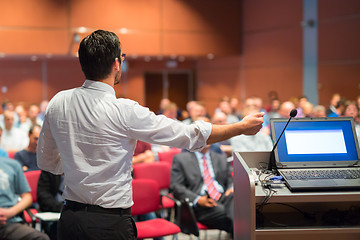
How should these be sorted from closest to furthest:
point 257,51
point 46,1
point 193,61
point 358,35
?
point 358,35, point 46,1, point 257,51, point 193,61

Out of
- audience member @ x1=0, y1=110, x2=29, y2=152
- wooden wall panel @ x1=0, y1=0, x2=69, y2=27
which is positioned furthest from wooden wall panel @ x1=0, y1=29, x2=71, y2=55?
audience member @ x1=0, y1=110, x2=29, y2=152

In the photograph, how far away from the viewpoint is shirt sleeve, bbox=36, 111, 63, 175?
2.15 meters

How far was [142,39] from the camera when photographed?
40.6ft

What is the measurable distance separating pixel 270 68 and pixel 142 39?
357 centimetres

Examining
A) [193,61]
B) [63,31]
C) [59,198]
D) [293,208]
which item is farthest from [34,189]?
[193,61]

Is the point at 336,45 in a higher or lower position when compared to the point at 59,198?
higher

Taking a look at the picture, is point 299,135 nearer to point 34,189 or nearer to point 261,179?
point 261,179

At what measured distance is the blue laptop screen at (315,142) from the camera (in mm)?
2770

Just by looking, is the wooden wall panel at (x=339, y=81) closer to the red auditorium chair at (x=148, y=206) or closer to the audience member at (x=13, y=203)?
the red auditorium chair at (x=148, y=206)

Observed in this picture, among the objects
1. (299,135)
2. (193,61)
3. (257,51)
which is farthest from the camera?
(193,61)

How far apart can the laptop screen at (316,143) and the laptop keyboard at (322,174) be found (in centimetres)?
11

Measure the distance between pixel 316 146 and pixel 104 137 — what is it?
137cm

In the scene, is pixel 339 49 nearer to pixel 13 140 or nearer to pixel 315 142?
pixel 13 140

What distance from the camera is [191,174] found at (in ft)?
16.4
